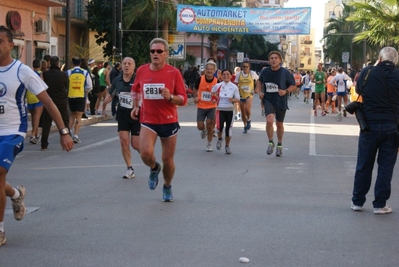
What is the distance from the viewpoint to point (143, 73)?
912cm

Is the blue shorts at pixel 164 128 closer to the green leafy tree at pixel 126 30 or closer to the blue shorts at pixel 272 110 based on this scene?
the blue shorts at pixel 272 110

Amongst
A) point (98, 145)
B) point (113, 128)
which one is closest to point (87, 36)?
point (113, 128)

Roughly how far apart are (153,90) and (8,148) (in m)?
2.56

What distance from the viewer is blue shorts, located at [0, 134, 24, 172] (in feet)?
22.1

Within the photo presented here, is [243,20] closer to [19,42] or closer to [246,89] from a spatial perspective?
[19,42]

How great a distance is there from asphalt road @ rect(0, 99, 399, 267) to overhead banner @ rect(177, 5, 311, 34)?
2519 cm

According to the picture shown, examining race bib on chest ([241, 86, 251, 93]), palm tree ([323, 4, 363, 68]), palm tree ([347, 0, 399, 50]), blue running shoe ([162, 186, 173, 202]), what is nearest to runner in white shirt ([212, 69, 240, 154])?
race bib on chest ([241, 86, 251, 93])

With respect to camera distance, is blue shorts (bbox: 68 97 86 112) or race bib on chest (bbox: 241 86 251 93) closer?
blue shorts (bbox: 68 97 86 112)

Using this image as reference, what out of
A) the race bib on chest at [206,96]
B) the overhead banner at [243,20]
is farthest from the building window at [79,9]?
the race bib on chest at [206,96]

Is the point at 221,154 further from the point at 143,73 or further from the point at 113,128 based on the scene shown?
the point at 113,128

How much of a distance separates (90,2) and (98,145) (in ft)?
88.2

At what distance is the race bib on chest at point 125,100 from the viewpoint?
11.5 m

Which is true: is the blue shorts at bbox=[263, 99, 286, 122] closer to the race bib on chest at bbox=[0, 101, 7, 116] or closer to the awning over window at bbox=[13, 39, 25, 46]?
the race bib on chest at bbox=[0, 101, 7, 116]

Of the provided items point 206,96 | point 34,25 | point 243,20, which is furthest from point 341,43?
point 206,96
